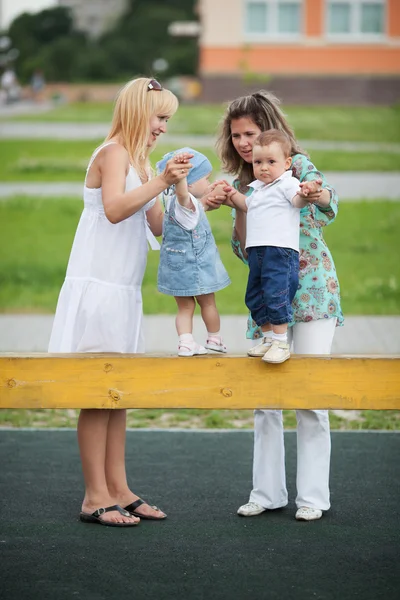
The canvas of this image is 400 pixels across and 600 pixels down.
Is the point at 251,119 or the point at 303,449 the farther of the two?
the point at 303,449

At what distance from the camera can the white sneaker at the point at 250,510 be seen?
5.75 meters

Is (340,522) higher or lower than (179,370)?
lower

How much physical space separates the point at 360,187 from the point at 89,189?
1635 cm

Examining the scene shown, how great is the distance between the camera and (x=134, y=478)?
6.64 metres

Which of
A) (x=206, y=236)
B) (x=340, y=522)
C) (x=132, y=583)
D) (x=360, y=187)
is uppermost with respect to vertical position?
(x=360, y=187)

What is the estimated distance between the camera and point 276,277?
492 centimetres

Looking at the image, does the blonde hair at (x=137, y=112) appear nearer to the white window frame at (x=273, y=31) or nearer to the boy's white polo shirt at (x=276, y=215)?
the boy's white polo shirt at (x=276, y=215)

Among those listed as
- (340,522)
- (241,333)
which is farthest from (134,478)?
(241,333)

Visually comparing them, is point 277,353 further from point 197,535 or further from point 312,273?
point 197,535

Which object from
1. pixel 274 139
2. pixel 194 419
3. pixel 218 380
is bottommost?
pixel 218 380

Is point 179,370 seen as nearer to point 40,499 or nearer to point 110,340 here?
point 110,340

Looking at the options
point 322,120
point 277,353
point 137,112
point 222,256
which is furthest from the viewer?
point 322,120

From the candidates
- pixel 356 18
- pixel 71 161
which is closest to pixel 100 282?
pixel 71 161

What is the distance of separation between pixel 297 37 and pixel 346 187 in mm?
28302
